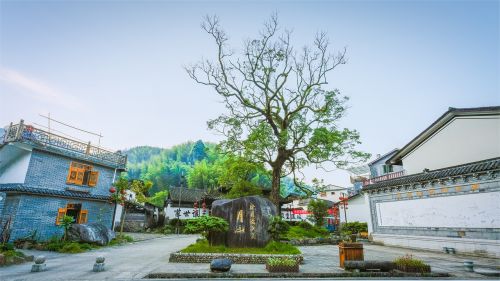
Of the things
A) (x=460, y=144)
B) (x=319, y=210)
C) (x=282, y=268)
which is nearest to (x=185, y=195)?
(x=319, y=210)

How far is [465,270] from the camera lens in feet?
29.6

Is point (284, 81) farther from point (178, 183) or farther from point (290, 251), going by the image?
point (178, 183)

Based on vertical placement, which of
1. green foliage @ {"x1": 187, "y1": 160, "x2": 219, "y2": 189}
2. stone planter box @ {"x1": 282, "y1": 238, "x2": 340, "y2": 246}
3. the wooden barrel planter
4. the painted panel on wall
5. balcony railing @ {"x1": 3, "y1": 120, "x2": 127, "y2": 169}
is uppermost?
green foliage @ {"x1": 187, "y1": 160, "x2": 219, "y2": 189}

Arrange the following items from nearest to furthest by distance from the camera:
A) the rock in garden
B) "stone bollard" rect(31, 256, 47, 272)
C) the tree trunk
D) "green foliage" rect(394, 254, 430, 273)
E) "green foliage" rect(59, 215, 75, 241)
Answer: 1. the rock in garden
2. "green foliage" rect(394, 254, 430, 273)
3. "stone bollard" rect(31, 256, 47, 272)
4. "green foliage" rect(59, 215, 75, 241)
5. the tree trunk

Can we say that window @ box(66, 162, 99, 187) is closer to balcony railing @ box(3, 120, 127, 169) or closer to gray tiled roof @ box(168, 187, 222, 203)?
balcony railing @ box(3, 120, 127, 169)

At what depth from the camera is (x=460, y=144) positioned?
16.2 metres

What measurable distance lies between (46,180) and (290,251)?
1577cm

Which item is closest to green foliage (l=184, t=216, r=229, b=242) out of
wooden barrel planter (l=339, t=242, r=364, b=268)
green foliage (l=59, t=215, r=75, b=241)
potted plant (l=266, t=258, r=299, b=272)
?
potted plant (l=266, t=258, r=299, b=272)

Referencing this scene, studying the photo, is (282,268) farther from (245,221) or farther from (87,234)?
(87,234)

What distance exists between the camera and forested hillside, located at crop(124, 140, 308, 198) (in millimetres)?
19453

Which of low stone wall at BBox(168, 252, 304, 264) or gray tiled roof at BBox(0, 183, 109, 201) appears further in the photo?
gray tiled roof at BBox(0, 183, 109, 201)

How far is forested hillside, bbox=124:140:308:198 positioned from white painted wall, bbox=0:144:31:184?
1189 cm

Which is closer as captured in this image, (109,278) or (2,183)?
(109,278)

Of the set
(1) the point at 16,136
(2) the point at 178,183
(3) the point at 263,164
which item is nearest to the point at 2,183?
(1) the point at 16,136
